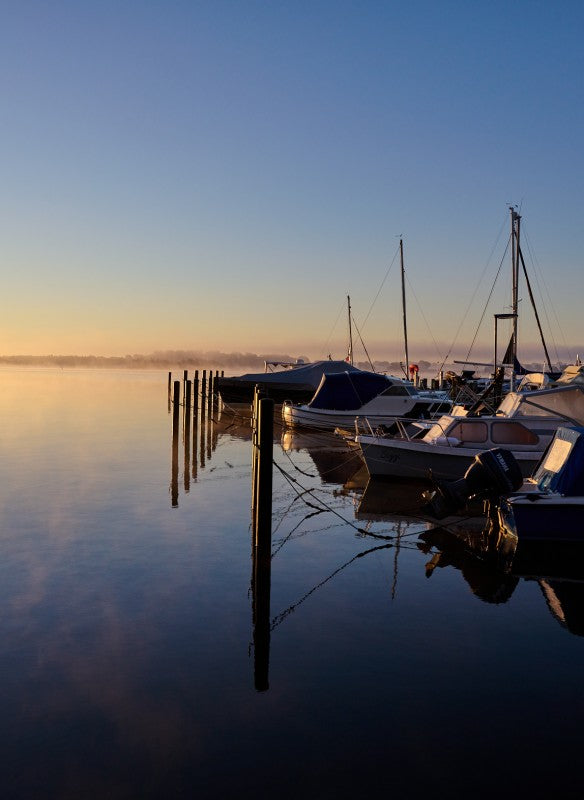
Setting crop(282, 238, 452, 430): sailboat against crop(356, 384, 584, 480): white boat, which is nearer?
crop(356, 384, 584, 480): white boat

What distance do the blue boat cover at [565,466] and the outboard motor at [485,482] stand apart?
76cm

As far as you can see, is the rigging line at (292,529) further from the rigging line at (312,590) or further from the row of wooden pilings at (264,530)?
the row of wooden pilings at (264,530)

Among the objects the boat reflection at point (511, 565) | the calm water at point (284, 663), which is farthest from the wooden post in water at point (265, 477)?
the boat reflection at point (511, 565)

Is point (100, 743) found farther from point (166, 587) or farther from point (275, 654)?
point (166, 587)

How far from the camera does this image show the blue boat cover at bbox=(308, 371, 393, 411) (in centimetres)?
3988

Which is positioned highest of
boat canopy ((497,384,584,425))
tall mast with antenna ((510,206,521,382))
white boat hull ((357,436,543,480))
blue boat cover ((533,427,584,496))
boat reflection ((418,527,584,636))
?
tall mast with antenna ((510,206,521,382))

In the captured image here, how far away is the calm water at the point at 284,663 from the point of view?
22.6 feet

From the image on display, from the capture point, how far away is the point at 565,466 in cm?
1519

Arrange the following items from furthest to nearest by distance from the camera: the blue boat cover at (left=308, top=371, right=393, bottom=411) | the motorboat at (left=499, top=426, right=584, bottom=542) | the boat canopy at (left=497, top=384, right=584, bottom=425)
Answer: the blue boat cover at (left=308, top=371, right=393, bottom=411)
the boat canopy at (left=497, top=384, right=584, bottom=425)
the motorboat at (left=499, top=426, right=584, bottom=542)

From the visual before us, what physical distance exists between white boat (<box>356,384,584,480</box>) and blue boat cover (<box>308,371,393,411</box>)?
16.9m

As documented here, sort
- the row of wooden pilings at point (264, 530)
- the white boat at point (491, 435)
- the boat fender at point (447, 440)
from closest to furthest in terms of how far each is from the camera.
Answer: the row of wooden pilings at point (264, 530)
the white boat at point (491, 435)
the boat fender at point (447, 440)

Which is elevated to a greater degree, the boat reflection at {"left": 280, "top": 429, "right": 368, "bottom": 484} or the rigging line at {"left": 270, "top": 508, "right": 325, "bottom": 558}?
the rigging line at {"left": 270, "top": 508, "right": 325, "bottom": 558}

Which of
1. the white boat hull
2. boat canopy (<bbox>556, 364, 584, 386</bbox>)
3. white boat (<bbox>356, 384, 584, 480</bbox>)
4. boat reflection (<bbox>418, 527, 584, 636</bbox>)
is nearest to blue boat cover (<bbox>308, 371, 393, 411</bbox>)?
boat canopy (<bbox>556, 364, 584, 386</bbox>)

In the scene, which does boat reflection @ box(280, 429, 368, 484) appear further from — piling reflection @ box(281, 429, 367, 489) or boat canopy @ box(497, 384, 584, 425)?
boat canopy @ box(497, 384, 584, 425)
